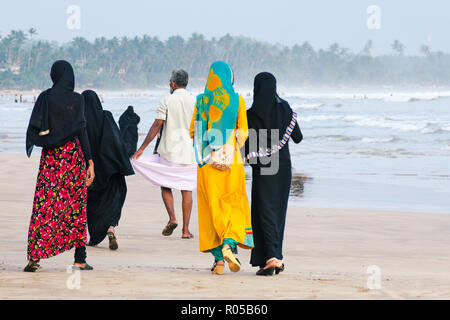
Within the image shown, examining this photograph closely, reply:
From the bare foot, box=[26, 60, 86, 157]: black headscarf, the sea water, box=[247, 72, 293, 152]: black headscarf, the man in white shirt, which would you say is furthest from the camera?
the sea water

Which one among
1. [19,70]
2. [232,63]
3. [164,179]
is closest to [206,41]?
[232,63]

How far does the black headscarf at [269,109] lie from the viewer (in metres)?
5.43

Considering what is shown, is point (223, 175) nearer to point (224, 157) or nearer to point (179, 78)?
point (224, 157)

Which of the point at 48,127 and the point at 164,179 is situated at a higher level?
the point at 48,127

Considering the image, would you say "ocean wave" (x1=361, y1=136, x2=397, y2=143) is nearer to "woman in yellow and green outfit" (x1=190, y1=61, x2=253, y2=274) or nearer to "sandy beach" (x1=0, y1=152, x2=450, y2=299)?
"sandy beach" (x1=0, y1=152, x2=450, y2=299)

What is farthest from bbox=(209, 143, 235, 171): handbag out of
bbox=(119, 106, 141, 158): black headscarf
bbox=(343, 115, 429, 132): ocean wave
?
bbox=(343, 115, 429, 132): ocean wave

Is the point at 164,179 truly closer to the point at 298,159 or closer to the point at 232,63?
the point at 298,159

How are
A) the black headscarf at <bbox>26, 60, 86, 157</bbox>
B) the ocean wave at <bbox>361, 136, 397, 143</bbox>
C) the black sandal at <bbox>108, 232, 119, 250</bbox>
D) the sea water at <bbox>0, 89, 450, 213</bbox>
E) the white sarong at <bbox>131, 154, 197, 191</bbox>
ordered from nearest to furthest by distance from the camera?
the black headscarf at <bbox>26, 60, 86, 157</bbox> → the black sandal at <bbox>108, 232, 119, 250</bbox> → the white sarong at <bbox>131, 154, 197, 191</bbox> → the sea water at <bbox>0, 89, 450, 213</bbox> → the ocean wave at <bbox>361, 136, 397, 143</bbox>

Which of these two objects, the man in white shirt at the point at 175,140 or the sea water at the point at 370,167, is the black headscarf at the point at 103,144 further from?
the sea water at the point at 370,167

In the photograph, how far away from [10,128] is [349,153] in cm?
1783

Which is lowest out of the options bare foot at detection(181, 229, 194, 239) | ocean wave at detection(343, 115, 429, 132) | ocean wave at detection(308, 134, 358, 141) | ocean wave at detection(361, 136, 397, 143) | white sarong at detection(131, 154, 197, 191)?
ocean wave at detection(343, 115, 429, 132)

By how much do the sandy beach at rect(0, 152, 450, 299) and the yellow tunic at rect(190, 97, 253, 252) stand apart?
30 cm

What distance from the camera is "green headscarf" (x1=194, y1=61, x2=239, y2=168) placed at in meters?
5.49

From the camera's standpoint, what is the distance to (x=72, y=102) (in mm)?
5348
